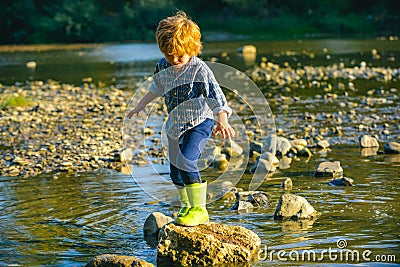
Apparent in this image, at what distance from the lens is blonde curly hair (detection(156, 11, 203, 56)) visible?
264 inches

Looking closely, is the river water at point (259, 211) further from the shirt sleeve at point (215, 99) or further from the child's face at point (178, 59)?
the child's face at point (178, 59)

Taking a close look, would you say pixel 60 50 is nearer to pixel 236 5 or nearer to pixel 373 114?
pixel 236 5

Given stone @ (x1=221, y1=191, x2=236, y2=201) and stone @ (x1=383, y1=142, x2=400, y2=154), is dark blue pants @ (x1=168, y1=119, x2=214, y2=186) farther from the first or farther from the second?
stone @ (x1=383, y1=142, x2=400, y2=154)

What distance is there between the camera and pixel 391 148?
433 inches

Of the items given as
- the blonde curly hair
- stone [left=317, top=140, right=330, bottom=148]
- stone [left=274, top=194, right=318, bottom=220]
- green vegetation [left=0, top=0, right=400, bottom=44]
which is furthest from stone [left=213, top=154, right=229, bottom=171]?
green vegetation [left=0, top=0, right=400, bottom=44]

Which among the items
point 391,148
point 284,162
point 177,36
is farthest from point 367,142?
point 177,36

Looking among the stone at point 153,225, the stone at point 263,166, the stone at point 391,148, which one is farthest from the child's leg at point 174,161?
the stone at point 391,148

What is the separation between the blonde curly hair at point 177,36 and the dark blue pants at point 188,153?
0.67 metres

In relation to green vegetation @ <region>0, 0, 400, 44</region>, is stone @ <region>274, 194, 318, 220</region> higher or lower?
lower

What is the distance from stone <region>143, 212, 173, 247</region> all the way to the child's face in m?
1.48

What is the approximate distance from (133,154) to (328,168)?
3.19 m

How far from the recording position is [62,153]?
11.8 meters

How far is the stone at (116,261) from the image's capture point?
618 centimetres

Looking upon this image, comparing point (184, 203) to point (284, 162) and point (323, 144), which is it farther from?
point (323, 144)
